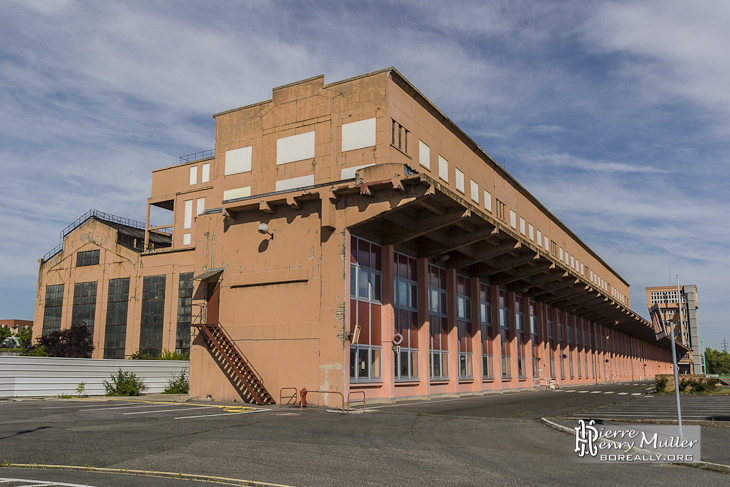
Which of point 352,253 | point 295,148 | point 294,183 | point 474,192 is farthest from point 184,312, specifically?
point 352,253

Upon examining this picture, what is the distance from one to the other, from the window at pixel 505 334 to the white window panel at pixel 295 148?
21.2m

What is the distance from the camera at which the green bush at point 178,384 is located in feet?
117

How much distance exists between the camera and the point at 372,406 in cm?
2577

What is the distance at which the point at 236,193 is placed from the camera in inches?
1235

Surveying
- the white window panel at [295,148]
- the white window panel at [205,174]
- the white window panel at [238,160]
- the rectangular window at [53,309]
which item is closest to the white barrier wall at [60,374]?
the white window panel at [238,160]

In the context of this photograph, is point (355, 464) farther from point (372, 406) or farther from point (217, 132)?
point (217, 132)

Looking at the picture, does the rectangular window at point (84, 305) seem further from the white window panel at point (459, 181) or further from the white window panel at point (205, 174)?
the white window panel at point (459, 181)

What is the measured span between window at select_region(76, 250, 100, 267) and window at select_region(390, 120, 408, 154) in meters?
44.5

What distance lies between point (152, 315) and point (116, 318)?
5.03 metres

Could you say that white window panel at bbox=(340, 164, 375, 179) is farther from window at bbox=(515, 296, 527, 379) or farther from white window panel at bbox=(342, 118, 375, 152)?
window at bbox=(515, 296, 527, 379)

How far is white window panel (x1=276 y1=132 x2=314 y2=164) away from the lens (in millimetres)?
29250

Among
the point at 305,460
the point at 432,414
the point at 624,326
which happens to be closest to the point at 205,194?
the point at 432,414

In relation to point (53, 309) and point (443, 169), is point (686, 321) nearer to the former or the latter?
point (443, 169)

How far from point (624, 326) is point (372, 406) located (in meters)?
72.1
